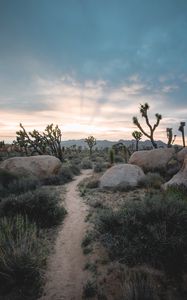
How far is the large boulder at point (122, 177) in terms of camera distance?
463 inches

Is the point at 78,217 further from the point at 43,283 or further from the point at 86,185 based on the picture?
the point at 86,185

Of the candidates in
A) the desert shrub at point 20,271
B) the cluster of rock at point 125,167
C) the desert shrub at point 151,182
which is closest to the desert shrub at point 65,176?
the cluster of rock at point 125,167

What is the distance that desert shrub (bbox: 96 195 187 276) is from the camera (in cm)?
471

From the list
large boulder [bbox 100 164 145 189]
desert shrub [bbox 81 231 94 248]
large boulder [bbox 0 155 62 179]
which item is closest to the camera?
desert shrub [bbox 81 231 94 248]

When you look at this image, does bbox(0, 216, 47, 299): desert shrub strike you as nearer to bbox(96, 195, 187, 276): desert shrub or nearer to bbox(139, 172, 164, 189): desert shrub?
bbox(96, 195, 187, 276): desert shrub

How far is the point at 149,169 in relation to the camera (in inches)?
603

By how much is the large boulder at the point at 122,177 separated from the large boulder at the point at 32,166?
4.30m

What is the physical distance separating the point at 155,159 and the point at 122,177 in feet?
14.2

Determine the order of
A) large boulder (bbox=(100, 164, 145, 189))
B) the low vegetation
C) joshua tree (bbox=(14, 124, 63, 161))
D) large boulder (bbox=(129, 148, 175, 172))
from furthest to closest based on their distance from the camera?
joshua tree (bbox=(14, 124, 63, 161)) → large boulder (bbox=(129, 148, 175, 172)) → large boulder (bbox=(100, 164, 145, 189)) → the low vegetation

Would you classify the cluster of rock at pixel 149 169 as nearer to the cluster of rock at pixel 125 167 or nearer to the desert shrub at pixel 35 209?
the cluster of rock at pixel 125 167

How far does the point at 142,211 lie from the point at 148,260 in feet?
4.10

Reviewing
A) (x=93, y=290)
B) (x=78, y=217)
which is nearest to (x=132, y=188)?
(x=78, y=217)

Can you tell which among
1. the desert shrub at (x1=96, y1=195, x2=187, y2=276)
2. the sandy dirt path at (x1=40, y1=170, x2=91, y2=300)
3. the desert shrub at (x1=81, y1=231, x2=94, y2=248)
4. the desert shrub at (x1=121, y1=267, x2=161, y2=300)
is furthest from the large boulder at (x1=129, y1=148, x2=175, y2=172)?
the desert shrub at (x1=121, y1=267, x2=161, y2=300)

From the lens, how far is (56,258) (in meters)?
5.41
